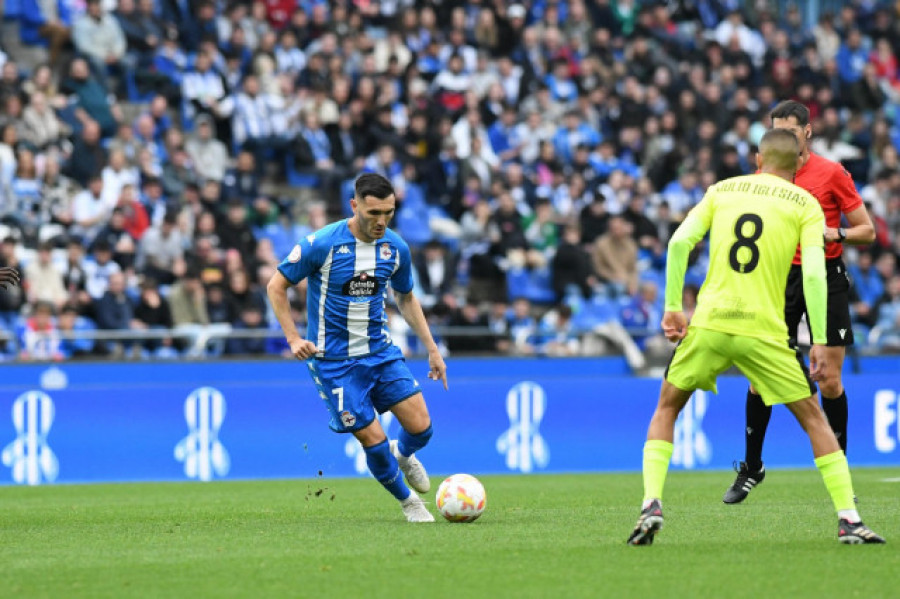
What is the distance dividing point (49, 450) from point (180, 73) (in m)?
7.41

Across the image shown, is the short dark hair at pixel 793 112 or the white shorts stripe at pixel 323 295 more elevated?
the short dark hair at pixel 793 112

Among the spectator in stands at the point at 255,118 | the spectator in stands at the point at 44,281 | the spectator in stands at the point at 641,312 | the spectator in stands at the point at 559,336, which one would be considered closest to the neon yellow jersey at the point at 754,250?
the spectator in stands at the point at 559,336

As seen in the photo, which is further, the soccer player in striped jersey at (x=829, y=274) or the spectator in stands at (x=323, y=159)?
the spectator in stands at (x=323, y=159)

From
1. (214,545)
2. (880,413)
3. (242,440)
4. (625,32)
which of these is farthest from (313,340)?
(625,32)

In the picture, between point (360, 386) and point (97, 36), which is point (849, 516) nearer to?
point (360, 386)

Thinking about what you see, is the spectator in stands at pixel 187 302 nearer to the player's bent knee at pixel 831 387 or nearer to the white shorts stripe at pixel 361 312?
the white shorts stripe at pixel 361 312

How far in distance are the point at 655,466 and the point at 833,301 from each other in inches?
132

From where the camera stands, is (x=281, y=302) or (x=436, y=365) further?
(x=436, y=365)

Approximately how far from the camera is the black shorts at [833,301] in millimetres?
10734

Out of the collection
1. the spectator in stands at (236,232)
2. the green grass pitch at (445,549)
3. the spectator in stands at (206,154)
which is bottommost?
the green grass pitch at (445,549)

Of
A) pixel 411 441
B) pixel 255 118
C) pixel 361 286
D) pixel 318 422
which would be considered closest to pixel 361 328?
pixel 361 286

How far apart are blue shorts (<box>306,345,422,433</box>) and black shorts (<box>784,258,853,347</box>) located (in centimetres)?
282

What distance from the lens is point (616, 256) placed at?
2114 centimetres

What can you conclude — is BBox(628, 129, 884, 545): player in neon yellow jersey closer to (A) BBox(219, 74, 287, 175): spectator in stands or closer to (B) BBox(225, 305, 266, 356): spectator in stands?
(B) BBox(225, 305, 266, 356): spectator in stands
